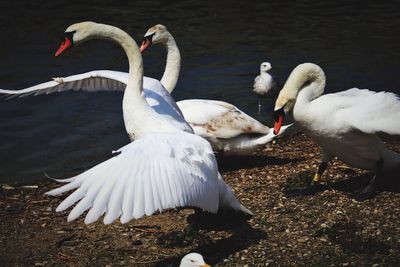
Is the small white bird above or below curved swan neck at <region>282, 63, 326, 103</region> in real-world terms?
below

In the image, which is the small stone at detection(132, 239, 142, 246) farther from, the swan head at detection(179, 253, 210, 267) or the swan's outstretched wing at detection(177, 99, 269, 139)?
the swan's outstretched wing at detection(177, 99, 269, 139)

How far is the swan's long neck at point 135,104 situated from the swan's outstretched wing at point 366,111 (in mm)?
1512

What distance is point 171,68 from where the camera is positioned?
952 cm

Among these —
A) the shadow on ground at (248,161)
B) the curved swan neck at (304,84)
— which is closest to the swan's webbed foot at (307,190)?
the curved swan neck at (304,84)

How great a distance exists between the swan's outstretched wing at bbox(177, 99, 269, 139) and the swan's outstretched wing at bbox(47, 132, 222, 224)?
2358 millimetres

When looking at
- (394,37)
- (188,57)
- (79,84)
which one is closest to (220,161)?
(79,84)

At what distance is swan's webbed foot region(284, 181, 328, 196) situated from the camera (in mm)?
6816

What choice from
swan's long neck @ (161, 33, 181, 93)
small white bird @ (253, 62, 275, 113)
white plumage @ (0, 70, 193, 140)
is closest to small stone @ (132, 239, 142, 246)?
white plumage @ (0, 70, 193, 140)

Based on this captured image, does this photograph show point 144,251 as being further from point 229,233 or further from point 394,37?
point 394,37

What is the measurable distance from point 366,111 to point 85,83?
3310 mm

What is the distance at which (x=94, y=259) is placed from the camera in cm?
568

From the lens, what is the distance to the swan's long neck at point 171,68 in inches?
369

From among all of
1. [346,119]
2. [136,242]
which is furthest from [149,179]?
[346,119]

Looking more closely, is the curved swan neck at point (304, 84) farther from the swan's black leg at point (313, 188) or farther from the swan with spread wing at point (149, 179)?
the swan with spread wing at point (149, 179)
